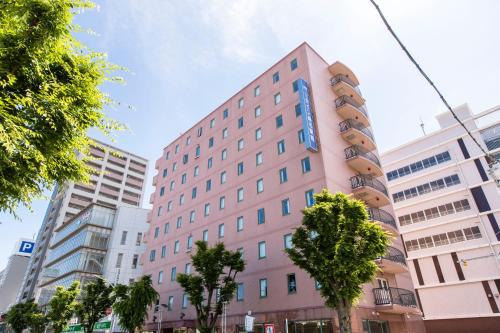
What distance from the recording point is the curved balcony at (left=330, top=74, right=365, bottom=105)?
116ft

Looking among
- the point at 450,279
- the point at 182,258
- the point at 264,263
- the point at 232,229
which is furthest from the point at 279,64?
the point at 450,279

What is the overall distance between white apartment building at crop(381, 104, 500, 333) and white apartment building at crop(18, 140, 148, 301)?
64.0 m

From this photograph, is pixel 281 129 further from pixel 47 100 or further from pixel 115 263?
pixel 115 263

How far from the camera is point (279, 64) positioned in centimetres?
3784

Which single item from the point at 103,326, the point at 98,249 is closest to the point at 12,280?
the point at 98,249

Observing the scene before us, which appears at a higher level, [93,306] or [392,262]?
[392,262]

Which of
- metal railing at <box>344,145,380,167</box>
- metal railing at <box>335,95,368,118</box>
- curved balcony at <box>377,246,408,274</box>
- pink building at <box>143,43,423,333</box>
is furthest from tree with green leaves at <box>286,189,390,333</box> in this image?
metal railing at <box>335,95,368,118</box>

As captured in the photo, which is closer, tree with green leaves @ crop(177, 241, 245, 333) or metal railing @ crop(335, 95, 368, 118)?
tree with green leaves @ crop(177, 241, 245, 333)

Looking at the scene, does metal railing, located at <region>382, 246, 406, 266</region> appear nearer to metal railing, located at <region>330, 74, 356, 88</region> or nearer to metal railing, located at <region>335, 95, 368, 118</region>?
metal railing, located at <region>335, 95, 368, 118</region>

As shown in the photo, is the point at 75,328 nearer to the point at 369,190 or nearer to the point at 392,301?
the point at 392,301

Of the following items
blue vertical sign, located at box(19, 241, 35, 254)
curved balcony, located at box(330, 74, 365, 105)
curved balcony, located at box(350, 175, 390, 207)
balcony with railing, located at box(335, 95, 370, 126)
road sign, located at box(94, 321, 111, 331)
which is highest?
curved balcony, located at box(330, 74, 365, 105)

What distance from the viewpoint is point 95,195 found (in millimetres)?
89750

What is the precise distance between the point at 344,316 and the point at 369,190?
13.6 meters

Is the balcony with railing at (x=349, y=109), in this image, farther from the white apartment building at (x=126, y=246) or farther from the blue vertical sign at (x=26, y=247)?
the white apartment building at (x=126, y=246)
